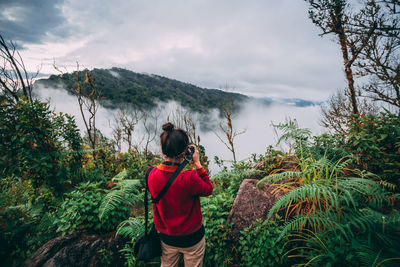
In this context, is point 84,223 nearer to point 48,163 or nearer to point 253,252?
point 48,163

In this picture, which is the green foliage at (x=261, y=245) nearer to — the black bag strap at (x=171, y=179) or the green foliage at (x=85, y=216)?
the black bag strap at (x=171, y=179)

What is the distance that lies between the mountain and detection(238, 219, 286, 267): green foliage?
48.9 m

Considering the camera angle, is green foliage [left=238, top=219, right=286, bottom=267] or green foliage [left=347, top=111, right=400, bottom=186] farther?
green foliage [left=347, top=111, right=400, bottom=186]

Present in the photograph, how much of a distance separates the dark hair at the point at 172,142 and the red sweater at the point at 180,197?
0.48ft

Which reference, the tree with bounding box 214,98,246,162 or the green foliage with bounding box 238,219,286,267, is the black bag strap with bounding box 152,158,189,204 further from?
the tree with bounding box 214,98,246,162

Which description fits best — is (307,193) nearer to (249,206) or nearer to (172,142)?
(249,206)

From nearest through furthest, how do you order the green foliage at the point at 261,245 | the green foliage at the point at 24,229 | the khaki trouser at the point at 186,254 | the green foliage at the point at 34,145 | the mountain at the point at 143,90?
the khaki trouser at the point at 186,254 < the green foliage at the point at 261,245 < the green foliage at the point at 24,229 < the green foliage at the point at 34,145 < the mountain at the point at 143,90

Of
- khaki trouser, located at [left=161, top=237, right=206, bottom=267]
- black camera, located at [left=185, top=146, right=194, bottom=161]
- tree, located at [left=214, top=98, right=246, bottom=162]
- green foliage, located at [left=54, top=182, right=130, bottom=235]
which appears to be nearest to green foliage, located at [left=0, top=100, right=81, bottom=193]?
green foliage, located at [left=54, top=182, right=130, bottom=235]

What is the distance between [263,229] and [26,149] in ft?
15.3

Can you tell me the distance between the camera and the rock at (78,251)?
2.51 meters

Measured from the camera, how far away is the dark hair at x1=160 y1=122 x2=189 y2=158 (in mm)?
1614

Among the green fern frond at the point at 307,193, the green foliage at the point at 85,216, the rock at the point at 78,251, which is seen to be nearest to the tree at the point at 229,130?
the green fern frond at the point at 307,193

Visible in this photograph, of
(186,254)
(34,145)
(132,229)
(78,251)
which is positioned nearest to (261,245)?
(186,254)

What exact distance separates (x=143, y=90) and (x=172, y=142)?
9326 cm
